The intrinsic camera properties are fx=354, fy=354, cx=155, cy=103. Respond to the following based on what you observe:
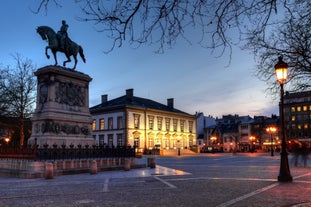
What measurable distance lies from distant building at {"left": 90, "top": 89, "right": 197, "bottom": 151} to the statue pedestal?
1535 inches

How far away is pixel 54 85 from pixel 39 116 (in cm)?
212

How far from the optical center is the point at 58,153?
18531mm

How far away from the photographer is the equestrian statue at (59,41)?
22672 mm

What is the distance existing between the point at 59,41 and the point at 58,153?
8074 mm

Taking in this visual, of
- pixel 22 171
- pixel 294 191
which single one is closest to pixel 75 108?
pixel 22 171

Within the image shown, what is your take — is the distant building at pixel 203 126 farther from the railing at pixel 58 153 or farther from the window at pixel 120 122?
the railing at pixel 58 153

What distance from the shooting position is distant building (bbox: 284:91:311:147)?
10325 cm

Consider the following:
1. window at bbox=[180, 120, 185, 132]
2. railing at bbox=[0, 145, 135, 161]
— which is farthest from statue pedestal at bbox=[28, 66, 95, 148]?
window at bbox=[180, 120, 185, 132]

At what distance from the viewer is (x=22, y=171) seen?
17250mm

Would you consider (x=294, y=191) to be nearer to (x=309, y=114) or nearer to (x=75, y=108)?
(x=75, y=108)

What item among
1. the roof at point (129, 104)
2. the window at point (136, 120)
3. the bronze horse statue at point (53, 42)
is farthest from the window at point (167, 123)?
the bronze horse statue at point (53, 42)

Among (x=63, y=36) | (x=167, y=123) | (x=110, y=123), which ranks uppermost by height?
(x=63, y=36)

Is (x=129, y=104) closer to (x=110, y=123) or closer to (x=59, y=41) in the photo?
(x=110, y=123)

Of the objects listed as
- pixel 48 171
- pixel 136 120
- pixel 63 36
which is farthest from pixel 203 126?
pixel 48 171
